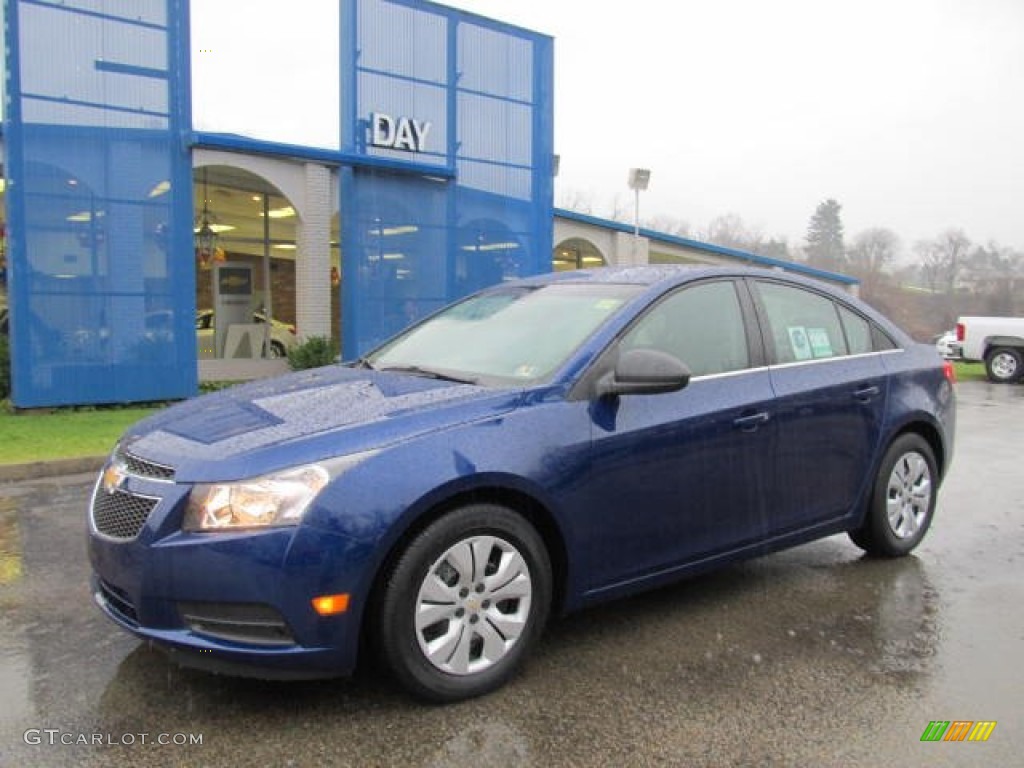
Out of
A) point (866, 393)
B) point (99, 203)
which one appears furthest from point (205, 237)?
point (866, 393)

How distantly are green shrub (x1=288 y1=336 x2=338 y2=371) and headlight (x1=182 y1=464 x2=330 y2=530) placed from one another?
11705mm

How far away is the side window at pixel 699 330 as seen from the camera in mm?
3975

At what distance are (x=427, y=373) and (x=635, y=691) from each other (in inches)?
63.7

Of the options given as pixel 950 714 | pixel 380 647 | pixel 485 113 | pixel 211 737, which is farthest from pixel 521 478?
pixel 485 113

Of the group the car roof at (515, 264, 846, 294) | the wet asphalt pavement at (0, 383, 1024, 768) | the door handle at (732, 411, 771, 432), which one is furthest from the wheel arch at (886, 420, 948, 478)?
the door handle at (732, 411, 771, 432)

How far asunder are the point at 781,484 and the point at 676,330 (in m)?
0.91

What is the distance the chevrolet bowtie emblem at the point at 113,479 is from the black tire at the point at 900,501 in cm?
375

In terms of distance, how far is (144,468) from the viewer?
10.3ft

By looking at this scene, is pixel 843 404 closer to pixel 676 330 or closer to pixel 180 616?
pixel 676 330

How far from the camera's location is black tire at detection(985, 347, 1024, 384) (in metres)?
19.4

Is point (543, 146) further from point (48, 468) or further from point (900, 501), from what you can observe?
point (900, 501)

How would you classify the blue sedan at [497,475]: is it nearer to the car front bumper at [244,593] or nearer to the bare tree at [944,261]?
the car front bumper at [244,593]

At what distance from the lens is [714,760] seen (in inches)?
112

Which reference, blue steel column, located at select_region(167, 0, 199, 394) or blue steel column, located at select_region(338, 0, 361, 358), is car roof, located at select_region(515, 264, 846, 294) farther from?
blue steel column, located at select_region(338, 0, 361, 358)
